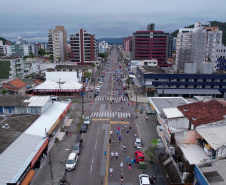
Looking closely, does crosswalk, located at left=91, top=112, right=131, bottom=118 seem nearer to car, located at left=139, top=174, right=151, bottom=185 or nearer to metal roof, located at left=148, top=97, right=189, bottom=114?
metal roof, located at left=148, top=97, right=189, bottom=114

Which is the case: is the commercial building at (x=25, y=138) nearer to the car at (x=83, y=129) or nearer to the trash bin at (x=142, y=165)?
the car at (x=83, y=129)

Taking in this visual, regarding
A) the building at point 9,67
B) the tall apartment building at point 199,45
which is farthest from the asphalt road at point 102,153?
the tall apartment building at point 199,45

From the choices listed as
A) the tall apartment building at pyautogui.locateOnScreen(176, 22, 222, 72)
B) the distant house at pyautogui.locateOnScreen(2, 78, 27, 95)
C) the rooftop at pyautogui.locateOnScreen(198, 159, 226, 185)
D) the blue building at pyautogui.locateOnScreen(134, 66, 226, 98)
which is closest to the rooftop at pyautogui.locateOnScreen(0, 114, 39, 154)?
the rooftop at pyautogui.locateOnScreen(198, 159, 226, 185)

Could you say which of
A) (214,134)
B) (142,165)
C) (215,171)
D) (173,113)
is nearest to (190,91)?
(173,113)

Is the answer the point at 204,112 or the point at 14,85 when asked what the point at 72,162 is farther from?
the point at 14,85

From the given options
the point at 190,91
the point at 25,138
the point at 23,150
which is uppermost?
the point at 190,91

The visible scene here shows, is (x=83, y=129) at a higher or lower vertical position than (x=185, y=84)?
lower
